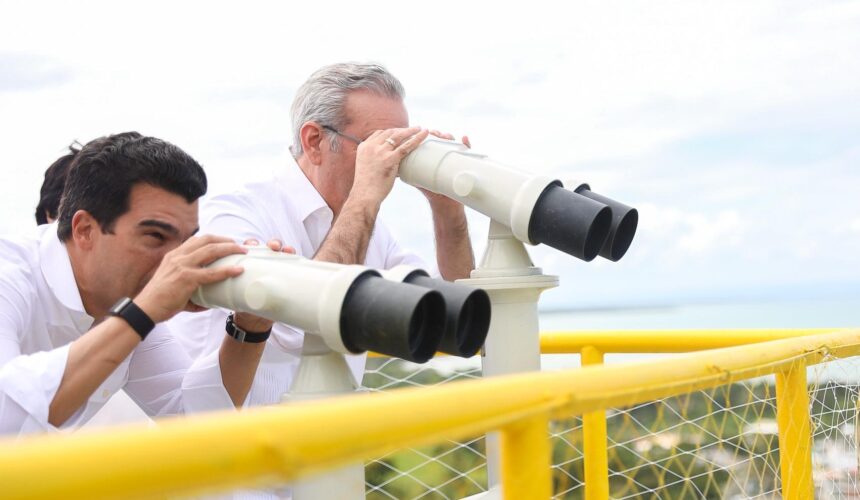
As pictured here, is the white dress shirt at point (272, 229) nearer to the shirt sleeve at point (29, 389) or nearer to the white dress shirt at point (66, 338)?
the white dress shirt at point (66, 338)

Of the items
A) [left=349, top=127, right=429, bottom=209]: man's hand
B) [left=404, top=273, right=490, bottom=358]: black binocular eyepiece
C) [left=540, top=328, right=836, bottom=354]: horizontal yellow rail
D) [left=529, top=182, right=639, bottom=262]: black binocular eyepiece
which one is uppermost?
Answer: [left=349, top=127, right=429, bottom=209]: man's hand

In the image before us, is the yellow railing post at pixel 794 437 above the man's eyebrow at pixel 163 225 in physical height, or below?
below

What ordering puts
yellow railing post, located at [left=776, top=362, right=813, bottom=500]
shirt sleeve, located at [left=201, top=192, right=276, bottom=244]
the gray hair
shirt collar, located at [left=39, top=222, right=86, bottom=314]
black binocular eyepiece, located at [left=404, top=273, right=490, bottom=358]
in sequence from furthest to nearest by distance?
1. the gray hair
2. shirt sleeve, located at [left=201, top=192, right=276, bottom=244]
3. yellow railing post, located at [left=776, top=362, right=813, bottom=500]
4. shirt collar, located at [left=39, top=222, right=86, bottom=314]
5. black binocular eyepiece, located at [left=404, top=273, right=490, bottom=358]

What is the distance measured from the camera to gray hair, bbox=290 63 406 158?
2609 millimetres

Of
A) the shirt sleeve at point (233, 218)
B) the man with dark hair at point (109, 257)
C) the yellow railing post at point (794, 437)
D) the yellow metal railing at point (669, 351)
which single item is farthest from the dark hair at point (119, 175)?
the yellow railing post at point (794, 437)

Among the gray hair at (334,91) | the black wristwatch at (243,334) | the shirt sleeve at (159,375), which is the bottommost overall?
the shirt sleeve at (159,375)

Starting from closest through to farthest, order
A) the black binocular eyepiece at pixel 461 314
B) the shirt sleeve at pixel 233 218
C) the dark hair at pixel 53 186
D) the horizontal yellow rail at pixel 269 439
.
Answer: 1. the horizontal yellow rail at pixel 269 439
2. the black binocular eyepiece at pixel 461 314
3. the shirt sleeve at pixel 233 218
4. the dark hair at pixel 53 186

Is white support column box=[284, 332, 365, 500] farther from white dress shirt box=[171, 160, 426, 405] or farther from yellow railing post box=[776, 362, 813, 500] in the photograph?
yellow railing post box=[776, 362, 813, 500]

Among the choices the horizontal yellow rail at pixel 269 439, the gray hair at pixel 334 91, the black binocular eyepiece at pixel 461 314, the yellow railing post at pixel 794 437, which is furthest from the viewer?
the gray hair at pixel 334 91

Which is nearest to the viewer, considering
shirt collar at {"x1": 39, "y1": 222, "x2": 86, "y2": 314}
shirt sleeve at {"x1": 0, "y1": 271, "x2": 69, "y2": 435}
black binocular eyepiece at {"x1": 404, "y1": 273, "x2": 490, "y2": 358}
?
black binocular eyepiece at {"x1": 404, "y1": 273, "x2": 490, "y2": 358}

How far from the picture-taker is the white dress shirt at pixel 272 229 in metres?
2.42

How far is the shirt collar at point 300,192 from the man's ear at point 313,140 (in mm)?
63

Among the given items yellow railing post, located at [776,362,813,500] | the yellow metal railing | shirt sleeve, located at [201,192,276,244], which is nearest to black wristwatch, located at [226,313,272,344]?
shirt sleeve, located at [201,192,276,244]

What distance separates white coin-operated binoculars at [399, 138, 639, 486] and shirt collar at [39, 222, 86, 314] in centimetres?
80
